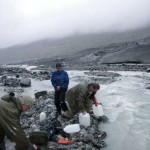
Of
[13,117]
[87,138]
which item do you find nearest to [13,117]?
[13,117]

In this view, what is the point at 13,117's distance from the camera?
18.9 ft

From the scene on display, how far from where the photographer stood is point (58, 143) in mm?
8133

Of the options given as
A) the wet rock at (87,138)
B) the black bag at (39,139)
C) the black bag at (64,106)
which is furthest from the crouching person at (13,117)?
the black bag at (64,106)

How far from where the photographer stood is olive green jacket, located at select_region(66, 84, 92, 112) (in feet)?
30.9

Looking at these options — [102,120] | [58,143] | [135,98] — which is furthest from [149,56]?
[58,143]

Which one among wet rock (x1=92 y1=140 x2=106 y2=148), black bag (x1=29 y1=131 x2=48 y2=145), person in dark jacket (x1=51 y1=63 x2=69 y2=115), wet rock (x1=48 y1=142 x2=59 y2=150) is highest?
person in dark jacket (x1=51 y1=63 x2=69 y2=115)

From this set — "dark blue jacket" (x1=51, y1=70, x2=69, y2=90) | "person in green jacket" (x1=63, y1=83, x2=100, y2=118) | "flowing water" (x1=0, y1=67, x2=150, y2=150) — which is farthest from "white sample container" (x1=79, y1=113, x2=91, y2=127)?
"dark blue jacket" (x1=51, y1=70, x2=69, y2=90)

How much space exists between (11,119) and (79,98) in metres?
3.92

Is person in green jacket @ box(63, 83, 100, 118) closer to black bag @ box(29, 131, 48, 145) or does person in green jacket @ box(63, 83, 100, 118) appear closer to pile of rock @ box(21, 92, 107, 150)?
pile of rock @ box(21, 92, 107, 150)

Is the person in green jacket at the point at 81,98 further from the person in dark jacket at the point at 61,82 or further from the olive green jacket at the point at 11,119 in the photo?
the olive green jacket at the point at 11,119

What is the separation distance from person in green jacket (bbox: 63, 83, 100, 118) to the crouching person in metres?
3.32

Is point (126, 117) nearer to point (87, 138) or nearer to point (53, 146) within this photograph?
point (87, 138)

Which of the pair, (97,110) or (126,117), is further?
(126,117)

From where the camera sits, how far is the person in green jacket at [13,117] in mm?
5699
